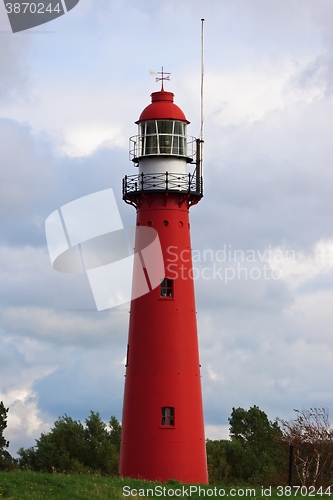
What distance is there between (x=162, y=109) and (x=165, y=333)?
10.2 meters

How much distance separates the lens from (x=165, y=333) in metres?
44.7

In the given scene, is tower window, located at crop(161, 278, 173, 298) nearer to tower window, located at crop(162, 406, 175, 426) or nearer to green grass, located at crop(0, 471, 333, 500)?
tower window, located at crop(162, 406, 175, 426)

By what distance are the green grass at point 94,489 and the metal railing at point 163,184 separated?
13221 millimetres

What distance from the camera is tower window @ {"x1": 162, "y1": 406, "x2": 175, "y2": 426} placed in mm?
44094

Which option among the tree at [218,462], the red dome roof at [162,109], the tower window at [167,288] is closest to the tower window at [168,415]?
the tower window at [167,288]

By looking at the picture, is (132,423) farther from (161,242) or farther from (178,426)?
(161,242)

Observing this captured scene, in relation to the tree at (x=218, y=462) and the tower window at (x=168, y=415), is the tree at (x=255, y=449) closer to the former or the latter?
the tree at (x=218, y=462)

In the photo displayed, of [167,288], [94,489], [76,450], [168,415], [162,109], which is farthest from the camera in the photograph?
[76,450]

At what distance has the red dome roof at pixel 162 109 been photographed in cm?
4609

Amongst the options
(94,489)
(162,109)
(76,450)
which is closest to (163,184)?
(162,109)

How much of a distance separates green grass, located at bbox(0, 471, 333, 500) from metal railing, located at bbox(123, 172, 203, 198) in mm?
13221

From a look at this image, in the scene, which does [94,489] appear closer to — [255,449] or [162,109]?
[162,109]

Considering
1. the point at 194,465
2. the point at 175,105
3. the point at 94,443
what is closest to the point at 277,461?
the point at 94,443

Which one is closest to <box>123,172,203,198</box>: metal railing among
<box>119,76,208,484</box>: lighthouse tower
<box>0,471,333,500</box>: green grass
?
<box>119,76,208,484</box>: lighthouse tower
